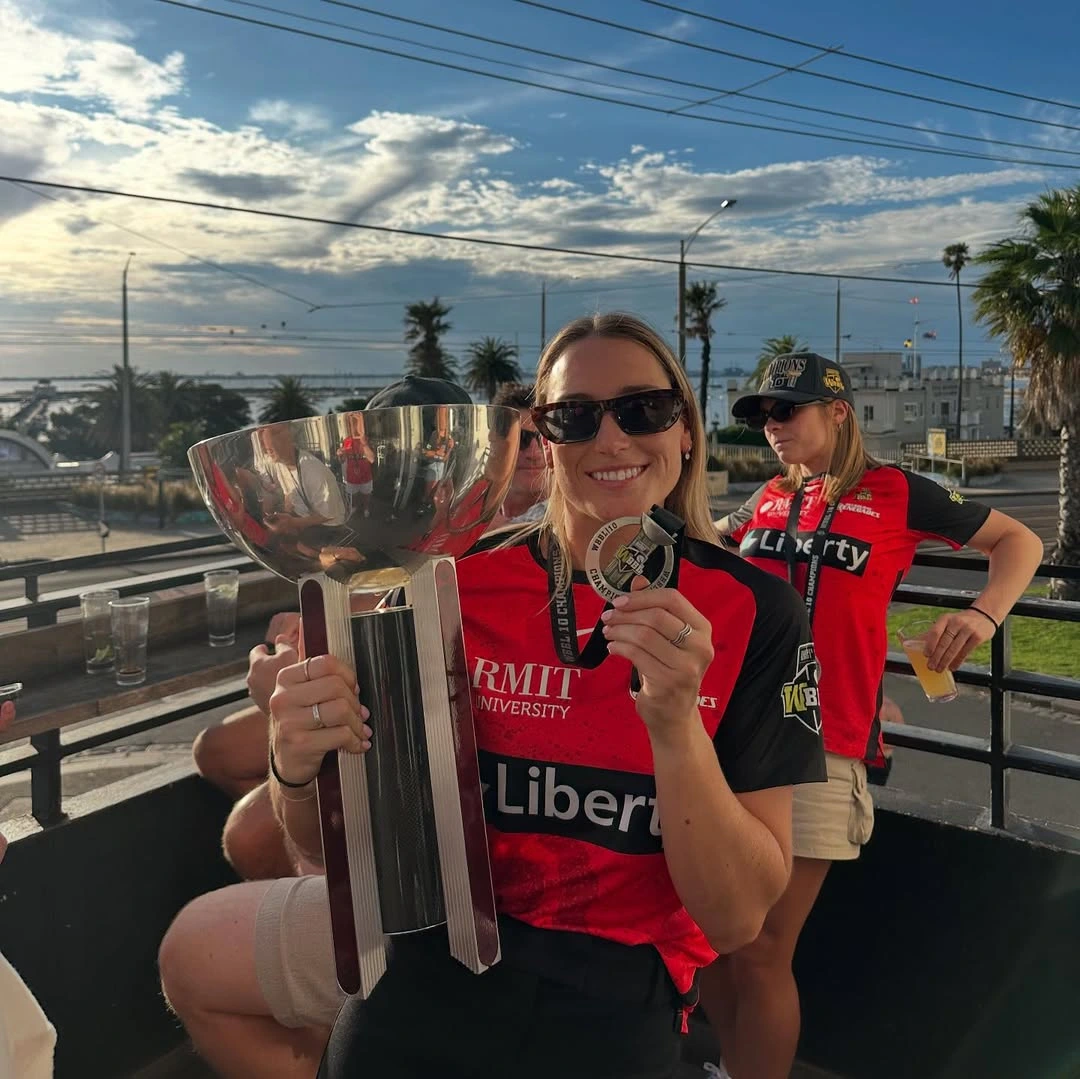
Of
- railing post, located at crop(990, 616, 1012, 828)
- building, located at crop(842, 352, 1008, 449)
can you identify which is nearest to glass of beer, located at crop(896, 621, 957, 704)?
railing post, located at crop(990, 616, 1012, 828)

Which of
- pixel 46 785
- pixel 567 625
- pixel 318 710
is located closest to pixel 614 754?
pixel 567 625

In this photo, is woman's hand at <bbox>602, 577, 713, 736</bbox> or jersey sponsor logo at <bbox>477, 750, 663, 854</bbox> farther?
jersey sponsor logo at <bbox>477, 750, 663, 854</bbox>

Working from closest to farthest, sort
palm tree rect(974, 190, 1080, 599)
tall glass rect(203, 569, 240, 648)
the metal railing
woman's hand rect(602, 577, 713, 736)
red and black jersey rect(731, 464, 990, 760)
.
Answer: woman's hand rect(602, 577, 713, 736) → red and black jersey rect(731, 464, 990, 760) → the metal railing → tall glass rect(203, 569, 240, 648) → palm tree rect(974, 190, 1080, 599)

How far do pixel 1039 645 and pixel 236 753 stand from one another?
34.6ft

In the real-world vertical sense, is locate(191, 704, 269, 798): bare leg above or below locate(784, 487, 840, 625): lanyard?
below

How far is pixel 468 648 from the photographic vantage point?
1404mm

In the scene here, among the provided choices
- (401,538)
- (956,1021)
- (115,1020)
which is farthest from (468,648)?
(956,1021)

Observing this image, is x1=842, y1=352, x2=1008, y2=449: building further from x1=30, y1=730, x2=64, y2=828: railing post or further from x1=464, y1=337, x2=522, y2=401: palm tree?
x1=30, y1=730, x2=64, y2=828: railing post

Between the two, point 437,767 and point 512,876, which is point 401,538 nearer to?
point 437,767

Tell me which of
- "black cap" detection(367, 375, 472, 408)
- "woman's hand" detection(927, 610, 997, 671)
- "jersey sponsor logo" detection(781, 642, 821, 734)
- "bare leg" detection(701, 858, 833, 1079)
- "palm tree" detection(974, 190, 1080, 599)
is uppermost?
"palm tree" detection(974, 190, 1080, 599)

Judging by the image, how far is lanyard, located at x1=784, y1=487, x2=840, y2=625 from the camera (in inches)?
83.9

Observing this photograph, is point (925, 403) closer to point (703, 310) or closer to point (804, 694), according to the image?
point (703, 310)

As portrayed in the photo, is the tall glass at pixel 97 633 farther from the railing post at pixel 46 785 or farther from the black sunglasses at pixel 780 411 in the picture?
the black sunglasses at pixel 780 411

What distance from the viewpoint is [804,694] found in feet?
4.33
